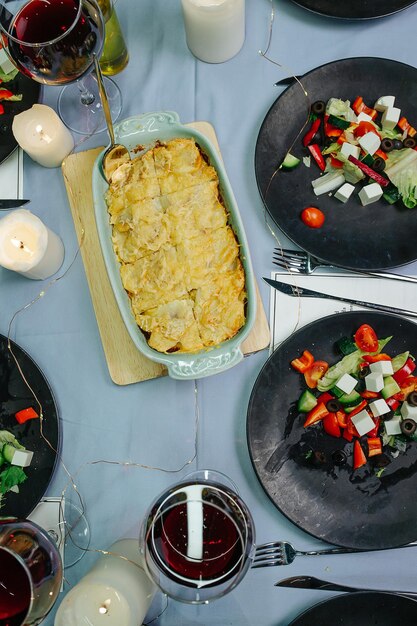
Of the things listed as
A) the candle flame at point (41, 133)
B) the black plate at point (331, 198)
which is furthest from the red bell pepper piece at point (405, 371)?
the candle flame at point (41, 133)

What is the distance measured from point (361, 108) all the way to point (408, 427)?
27.4 inches

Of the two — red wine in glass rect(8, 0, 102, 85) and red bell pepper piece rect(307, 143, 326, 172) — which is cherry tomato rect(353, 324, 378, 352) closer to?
red bell pepper piece rect(307, 143, 326, 172)

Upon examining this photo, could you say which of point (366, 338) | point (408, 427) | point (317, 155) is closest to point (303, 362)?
point (366, 338)

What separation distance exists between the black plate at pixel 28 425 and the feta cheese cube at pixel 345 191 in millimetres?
741

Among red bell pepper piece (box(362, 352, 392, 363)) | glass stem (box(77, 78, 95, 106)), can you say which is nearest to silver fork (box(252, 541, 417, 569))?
red bell pepper piece (box(362, 352, 392, 363))

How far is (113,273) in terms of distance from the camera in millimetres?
1312

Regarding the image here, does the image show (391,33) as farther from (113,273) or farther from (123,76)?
(113,273)

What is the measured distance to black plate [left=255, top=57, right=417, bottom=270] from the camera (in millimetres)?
1359

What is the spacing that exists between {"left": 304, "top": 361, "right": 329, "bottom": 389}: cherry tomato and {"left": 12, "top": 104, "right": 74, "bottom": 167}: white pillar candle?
2.38 feet

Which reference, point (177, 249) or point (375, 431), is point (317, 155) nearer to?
point (177, 249)

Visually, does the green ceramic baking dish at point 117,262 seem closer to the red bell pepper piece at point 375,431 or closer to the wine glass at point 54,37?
the wine glass at point 54,37

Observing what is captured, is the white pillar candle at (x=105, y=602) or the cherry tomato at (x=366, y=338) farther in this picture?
the cherry tomato at (x=366, y=338)

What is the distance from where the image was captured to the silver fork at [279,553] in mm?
1306

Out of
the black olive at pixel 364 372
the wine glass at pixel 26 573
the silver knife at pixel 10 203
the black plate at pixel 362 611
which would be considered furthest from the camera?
the silver knife at pixel 10 203
